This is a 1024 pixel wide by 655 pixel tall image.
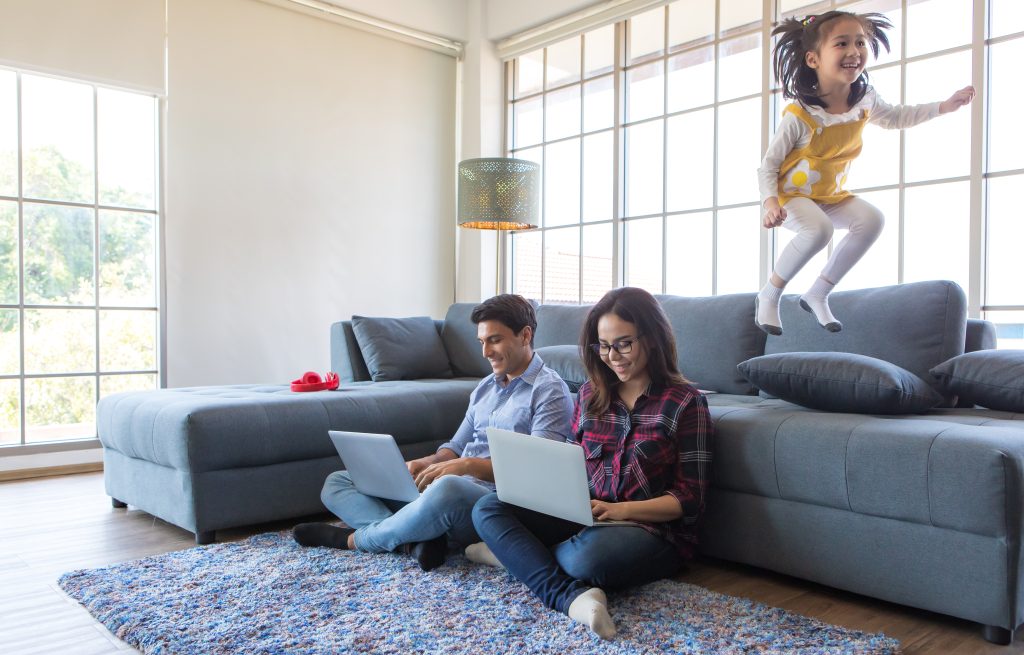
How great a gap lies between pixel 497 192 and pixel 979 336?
8.31ft

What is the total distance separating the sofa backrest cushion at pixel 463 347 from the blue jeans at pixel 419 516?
162 centimetres

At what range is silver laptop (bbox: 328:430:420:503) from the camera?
2318mm

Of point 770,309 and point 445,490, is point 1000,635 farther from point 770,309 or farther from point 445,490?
point 445,490

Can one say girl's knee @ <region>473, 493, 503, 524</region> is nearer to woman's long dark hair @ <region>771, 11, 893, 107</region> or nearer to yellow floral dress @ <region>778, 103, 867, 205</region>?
yellow floral dress @ <region>778, 103, 867, 205</region>

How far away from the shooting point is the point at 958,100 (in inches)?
72.6

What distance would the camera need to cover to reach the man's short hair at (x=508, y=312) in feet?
8.11

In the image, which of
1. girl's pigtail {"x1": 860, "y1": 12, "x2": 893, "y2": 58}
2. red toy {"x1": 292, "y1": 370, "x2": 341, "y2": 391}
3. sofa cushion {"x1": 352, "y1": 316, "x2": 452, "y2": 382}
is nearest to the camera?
girl's pigtail {"x1": 860, "y1": 12, "x2": 893, "y2": 58}

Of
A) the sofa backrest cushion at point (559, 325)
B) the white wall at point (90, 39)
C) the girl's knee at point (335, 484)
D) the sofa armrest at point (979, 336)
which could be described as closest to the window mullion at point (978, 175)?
the sofa armrest at point (979, 336)

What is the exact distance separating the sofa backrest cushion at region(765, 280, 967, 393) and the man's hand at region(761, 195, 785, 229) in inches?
38.6

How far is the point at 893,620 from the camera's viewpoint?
1995mm

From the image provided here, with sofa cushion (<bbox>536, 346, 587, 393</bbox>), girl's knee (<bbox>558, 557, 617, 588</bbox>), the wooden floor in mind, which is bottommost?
the wooden floor

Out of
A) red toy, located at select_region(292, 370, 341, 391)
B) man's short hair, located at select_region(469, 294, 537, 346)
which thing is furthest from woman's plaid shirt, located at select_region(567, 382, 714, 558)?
red toy, located at select_region(292, 370, 341, 391)

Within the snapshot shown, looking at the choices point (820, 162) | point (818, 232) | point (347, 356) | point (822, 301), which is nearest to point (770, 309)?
point (822, 301)

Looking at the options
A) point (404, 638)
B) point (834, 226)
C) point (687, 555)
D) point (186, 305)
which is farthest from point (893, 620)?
point (186, 305)
